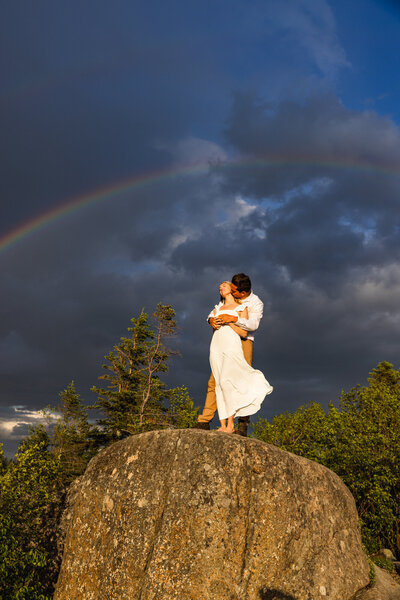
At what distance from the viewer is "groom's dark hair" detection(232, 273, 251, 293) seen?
10312 mm

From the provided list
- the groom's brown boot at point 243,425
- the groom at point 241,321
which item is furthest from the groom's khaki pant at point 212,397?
the groom's brown boot at point 243,425

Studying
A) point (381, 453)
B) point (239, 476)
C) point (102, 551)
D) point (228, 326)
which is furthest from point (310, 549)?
point (381, 453)

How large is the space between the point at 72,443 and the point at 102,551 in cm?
3381

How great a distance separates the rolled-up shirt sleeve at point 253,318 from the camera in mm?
10281

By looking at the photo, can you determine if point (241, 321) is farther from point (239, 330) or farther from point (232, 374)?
point (232, 374)

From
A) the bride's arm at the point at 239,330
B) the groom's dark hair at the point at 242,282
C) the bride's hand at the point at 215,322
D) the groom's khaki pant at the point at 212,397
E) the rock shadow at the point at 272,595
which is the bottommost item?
the rock shadow at the point at 272,595

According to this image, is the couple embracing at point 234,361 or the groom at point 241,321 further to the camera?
the groom at point 241,321

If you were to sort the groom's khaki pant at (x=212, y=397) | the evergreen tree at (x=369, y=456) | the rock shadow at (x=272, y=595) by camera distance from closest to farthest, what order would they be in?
the rock shadow at (x=272, y=595)
the groom's khaki pant at (x=212, y=397)
the evergreen tree at (x=369, y=456)

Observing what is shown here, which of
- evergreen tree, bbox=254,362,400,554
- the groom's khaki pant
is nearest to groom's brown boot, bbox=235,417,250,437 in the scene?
the groom's khaki pant

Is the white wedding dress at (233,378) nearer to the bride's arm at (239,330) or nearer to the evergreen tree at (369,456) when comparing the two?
the bride's arm at (239,330)

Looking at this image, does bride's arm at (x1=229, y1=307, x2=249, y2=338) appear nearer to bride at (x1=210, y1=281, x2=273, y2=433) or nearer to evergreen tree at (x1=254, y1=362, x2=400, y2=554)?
bride at (x1=210, y1=281, x2=273, y2=433)

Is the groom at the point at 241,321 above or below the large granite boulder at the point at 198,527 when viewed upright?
above

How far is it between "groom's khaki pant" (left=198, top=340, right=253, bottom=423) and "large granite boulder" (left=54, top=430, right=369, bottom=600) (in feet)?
6.30

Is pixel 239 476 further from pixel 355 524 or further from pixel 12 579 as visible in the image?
pixel 12 579
